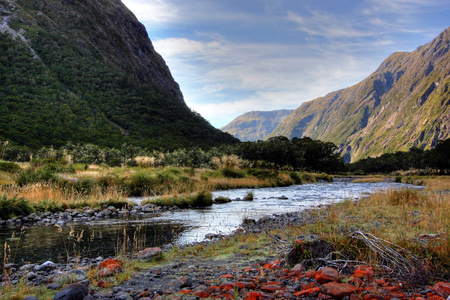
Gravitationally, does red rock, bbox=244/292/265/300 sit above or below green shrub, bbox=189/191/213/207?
above

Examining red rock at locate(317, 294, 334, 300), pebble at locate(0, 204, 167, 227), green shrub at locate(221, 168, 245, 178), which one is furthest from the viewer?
green shrub at locate(221, 168, 245, 178)

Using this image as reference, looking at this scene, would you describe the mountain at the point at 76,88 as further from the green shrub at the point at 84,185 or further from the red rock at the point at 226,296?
the red rock at the point at 226,296

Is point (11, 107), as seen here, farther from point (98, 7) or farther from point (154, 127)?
point (98, 7)

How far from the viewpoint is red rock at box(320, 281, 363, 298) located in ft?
11.6

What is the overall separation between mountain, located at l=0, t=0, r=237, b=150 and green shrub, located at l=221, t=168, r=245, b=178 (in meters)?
28.9

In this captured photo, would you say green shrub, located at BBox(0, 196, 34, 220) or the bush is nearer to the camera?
green shrub, located at BBox(0, 196, 34, 220)

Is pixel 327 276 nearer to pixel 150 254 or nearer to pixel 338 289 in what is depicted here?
pixel 338 289

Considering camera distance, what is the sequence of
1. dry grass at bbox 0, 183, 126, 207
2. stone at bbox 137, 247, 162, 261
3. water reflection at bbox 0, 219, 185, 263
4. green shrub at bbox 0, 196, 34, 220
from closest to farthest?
stone at bbox 137, 247, 162, 261, water reflection at bbox 0, 219, 185, 263, green shrub at bbox 0, 196, 34, 220, dry grass at bbox 0, 183, 126, 207

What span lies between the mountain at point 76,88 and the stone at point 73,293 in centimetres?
4629

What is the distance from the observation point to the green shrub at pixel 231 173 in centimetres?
3261

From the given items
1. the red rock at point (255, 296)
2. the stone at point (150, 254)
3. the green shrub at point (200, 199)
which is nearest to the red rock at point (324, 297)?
the red rock at point (255, 296)

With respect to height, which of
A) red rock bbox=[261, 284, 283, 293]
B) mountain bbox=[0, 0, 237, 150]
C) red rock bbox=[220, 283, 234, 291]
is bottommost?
red rock bbox=[220, 283, 234, 291]

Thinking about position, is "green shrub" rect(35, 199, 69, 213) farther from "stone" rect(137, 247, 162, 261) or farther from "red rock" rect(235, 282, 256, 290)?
"red rock" rect(235, 282, 256, 290)

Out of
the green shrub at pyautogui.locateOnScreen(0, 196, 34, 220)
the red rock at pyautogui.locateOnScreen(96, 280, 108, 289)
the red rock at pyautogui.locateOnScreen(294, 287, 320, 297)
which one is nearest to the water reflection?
the red rock at pyautogui.locateOnScreen(96, 280, 108, 289)
